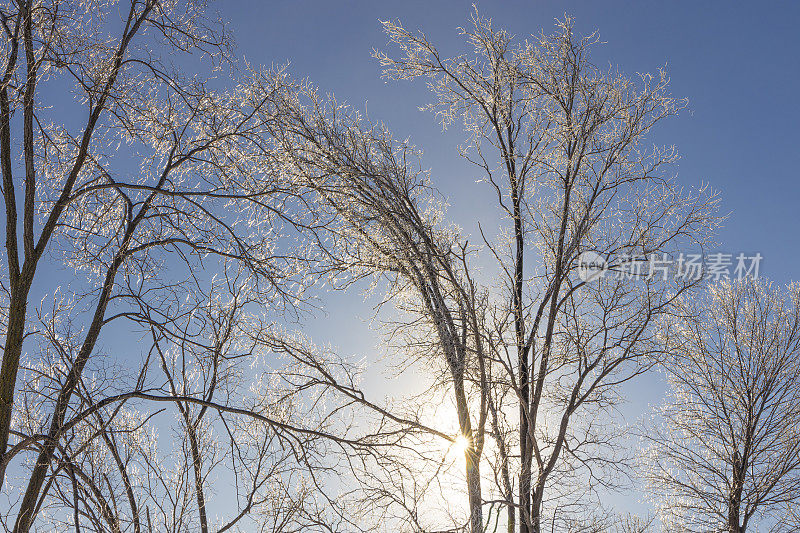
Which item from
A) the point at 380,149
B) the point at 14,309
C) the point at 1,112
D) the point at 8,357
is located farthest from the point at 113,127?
the point at 380,149

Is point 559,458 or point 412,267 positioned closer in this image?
point 559,458

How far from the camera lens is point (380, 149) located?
25.3ft

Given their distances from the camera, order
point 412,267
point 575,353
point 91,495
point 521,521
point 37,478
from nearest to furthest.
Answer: point 37,478
point 91,495
point 521,521
point 575,353
point 412,267

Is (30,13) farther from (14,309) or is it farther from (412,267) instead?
(412,267)

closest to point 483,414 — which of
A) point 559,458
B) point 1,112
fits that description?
point 559,458

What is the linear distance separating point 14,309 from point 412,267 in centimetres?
430

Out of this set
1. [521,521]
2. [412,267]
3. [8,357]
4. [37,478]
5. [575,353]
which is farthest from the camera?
[412,267]

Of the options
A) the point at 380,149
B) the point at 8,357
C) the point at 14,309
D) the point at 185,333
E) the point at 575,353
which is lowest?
the point at 8,357

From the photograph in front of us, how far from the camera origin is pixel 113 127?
515 centimetres

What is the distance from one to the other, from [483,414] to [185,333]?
12.2 feet

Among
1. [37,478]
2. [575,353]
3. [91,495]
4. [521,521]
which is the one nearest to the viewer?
[37,478]

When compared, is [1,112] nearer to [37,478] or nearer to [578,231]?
[37,478]

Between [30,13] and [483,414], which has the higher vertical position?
[30,13]

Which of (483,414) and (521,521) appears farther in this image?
(483,414)
